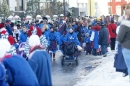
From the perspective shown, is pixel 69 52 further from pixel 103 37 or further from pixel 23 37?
pixel 103 37

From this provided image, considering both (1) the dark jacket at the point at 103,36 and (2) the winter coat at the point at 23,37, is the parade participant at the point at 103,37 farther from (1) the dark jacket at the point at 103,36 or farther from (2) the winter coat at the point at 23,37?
(2) the winter coat at the point at 23,37

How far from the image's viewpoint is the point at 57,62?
58.3 feet

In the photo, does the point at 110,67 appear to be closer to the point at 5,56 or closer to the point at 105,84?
the point at 105,84

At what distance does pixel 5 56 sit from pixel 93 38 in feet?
45.8

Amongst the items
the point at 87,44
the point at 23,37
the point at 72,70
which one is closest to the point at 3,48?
the point at 72,70

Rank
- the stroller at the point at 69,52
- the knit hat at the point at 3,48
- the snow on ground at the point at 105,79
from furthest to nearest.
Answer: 1. the stroller at the point at 69,52
2. the snow on ground at the point at 105,79
3. the knit hat at the point at 3,48

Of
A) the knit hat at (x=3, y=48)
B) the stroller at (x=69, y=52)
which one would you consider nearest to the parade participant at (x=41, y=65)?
the knit hat at (x=3, y=48)

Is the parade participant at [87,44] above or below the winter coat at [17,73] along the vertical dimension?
below

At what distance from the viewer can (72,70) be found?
1521 centimetres

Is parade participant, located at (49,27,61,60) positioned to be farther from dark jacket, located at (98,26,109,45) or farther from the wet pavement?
dark jacket, located at (98,26,109,45)

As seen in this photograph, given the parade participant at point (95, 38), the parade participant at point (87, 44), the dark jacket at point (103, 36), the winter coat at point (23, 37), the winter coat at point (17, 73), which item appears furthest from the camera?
the parade participant at point (87, 44)

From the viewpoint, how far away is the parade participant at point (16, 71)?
5598 millimetres

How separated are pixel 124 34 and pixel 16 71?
4.89m

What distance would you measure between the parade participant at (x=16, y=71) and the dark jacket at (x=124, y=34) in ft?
15.1
